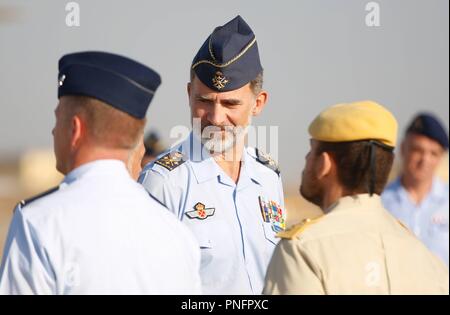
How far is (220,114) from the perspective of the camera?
5.27 metres

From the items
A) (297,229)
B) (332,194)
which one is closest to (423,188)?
(332,194)

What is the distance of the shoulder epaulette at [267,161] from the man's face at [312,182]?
5.37ft

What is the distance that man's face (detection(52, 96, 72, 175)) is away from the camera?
3736mm

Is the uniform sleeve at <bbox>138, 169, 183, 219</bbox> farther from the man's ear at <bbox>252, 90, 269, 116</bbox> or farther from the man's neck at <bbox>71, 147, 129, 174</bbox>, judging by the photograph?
the man's neck at <bbox>71, 147, 129, 174</bbox>

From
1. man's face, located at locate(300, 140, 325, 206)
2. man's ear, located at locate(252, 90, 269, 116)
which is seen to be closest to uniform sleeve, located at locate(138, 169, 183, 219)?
man's ear, located at locate(252, 90, 269, 116)

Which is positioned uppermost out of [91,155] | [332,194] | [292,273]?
[91,155]

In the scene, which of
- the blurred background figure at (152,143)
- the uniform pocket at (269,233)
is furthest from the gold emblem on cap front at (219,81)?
the blurred background figure at (152,143)

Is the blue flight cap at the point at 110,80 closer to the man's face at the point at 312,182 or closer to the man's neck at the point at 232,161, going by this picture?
the man's face at the point at 312,182

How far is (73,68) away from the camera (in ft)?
13.0

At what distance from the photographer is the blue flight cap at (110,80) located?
381 cm

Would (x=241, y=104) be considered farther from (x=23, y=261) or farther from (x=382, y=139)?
(x=23, y=261)

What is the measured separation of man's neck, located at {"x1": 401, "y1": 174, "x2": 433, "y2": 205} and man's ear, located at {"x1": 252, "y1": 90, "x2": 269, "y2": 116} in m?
3.49

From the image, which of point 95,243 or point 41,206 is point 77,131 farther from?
point 95,243

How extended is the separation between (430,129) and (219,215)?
412cm
